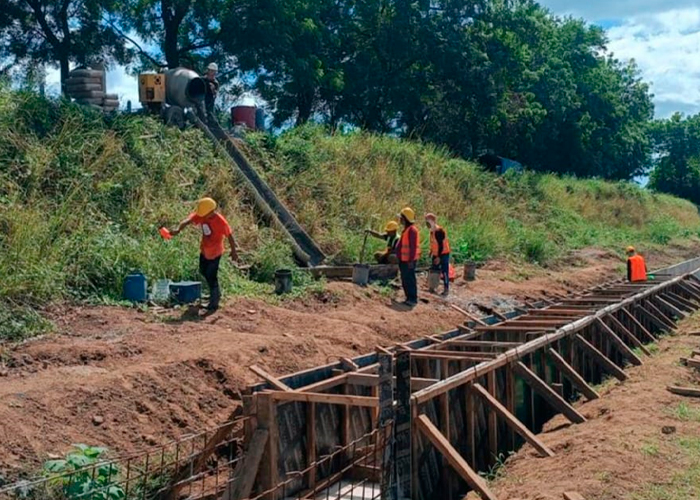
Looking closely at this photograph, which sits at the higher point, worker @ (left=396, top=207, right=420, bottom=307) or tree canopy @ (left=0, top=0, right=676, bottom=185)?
tree canopy @ (left=0, top=0, right=676, bottom=185)

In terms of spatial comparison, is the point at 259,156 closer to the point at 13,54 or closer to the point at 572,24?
the point at 13,54

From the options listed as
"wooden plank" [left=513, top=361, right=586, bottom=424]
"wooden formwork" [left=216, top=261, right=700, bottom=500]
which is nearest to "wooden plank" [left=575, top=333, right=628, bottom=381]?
"wooden formwork" [left=216, top=261, right=700, bottom=500]

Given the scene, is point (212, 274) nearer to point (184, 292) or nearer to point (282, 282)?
point (184, 292)

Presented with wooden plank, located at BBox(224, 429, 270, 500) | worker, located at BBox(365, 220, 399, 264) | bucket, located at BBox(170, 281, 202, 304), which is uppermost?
worker, located at BBox(365, 220, 399, 264)

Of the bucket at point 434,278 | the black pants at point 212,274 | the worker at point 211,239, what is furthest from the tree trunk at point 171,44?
the black pants at point 212,274

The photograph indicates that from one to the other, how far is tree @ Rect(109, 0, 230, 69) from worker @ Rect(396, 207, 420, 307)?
1239cm

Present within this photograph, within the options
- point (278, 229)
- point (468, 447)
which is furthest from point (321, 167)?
point (468, 447)

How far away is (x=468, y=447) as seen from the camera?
25.7ft

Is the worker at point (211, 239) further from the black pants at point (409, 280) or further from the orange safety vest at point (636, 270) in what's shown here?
the orange safety vest at point (636, 270)

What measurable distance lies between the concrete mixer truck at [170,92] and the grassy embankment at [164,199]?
795mm

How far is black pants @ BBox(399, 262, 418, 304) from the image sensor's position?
13359 millimetres

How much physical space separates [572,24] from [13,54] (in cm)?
3543

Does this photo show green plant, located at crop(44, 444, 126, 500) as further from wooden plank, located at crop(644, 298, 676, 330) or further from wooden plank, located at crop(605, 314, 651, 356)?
wooden plank, located at crop(644, 298, 676, 330)

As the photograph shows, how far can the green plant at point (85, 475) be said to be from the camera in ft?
19.2
